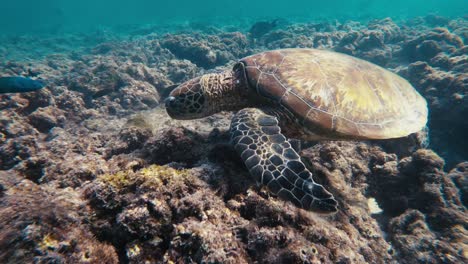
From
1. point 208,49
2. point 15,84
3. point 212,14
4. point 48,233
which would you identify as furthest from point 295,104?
point 212,14

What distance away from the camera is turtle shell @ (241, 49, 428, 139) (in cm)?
362

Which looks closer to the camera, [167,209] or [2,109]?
[167,209]

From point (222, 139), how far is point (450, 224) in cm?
356

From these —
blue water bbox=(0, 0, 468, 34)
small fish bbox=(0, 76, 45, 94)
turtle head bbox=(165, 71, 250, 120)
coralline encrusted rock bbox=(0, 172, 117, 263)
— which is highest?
coralline encrusted rock bbox=(0, 172, 117, 263)

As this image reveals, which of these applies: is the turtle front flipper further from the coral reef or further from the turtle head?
the turtle head

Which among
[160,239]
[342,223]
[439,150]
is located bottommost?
[439,150]

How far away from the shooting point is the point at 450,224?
138 inches

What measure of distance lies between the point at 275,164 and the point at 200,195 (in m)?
A: 0.97

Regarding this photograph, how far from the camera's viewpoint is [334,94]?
3.82 metres

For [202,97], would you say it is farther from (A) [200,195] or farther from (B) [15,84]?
(B) [15,84]

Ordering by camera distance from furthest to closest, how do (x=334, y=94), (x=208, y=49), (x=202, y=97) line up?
(x=208, y=49) < (x=202, y=97) < (x=334, y=94)

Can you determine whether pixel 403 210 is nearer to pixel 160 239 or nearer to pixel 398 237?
pixel 398 237

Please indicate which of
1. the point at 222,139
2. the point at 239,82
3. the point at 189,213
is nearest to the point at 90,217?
the point at 189,213

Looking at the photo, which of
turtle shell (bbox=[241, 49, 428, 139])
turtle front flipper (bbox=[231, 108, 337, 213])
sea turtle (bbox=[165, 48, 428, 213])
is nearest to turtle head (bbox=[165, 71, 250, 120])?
sea turtle (bbox=[165, 48, 428, 213])
